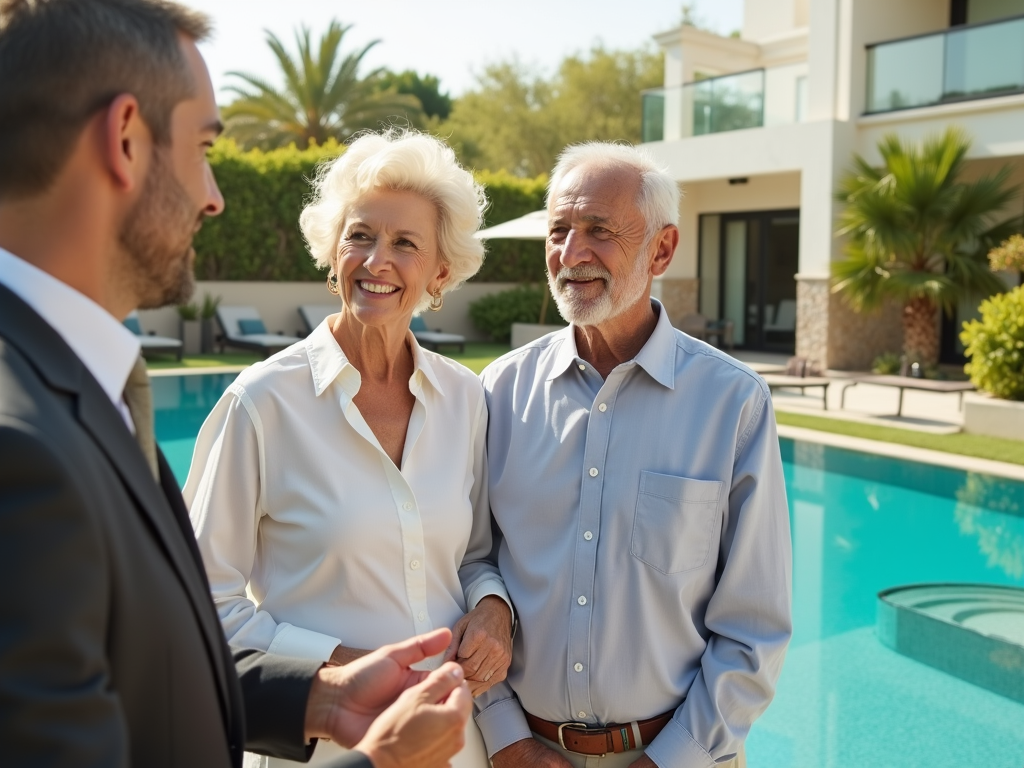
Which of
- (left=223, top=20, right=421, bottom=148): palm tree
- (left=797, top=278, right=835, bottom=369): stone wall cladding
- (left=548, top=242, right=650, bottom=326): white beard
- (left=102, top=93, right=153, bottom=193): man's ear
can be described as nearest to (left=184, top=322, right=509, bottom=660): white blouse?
(left=548, top=242, right=650, bottom=326): white beard

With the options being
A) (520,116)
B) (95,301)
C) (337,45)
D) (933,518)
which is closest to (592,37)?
(520,116)

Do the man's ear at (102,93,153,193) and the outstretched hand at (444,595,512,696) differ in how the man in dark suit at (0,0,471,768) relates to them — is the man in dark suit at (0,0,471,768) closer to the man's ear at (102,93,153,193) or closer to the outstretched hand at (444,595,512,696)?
the man's ear at (102,93,153,193)

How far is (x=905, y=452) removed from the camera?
9430mm

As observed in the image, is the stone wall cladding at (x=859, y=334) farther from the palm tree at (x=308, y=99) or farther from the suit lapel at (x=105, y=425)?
the suit lapel at (x=105, y=425)

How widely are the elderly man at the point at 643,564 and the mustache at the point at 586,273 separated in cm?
15

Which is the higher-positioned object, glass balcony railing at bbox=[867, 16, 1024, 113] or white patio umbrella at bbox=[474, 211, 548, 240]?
glass balcony railing at bbox=[867, 16, 1024, 113]

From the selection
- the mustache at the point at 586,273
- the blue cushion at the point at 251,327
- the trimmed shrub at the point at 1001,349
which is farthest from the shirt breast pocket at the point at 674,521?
the blue cushion at the point at 251,327

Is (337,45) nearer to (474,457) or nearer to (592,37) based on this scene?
(592,37)

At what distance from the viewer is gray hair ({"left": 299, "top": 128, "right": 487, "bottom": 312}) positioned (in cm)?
235

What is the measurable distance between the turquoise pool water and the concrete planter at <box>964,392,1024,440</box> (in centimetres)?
192

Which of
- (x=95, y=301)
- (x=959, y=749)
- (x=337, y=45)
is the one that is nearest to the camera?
(x=95, y=301)

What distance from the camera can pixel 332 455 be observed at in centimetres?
215

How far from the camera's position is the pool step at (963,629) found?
511 centimetres

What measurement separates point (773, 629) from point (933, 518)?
6640mm
